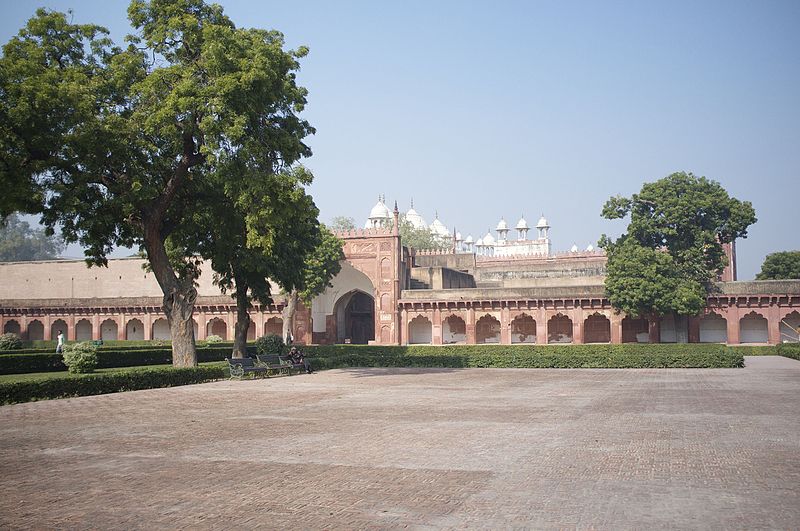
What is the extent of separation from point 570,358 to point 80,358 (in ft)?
56.8

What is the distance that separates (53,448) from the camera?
9.49 meters

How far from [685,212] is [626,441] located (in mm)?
32320

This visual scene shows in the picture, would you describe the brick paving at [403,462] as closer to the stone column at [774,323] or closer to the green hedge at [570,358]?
the green hedge at [570,358]

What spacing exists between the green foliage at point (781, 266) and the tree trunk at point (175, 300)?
43746 millimetres

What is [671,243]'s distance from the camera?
40.0 metres

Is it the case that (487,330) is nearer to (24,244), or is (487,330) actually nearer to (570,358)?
(570,358)

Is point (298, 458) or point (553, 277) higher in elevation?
point (553, 277)

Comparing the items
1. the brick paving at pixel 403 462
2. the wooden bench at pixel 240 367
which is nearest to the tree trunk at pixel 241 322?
the wooden bench at pixel 240 367

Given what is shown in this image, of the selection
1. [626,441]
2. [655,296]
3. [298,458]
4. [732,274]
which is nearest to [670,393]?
[626,441]

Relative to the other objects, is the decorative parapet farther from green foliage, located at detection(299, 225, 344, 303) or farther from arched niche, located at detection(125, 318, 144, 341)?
arched niche, located at detection(125, 318, 144, 341)

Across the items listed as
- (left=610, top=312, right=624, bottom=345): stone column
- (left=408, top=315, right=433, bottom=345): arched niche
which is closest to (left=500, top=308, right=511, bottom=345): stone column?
(left=408, top=315, right=433, bottom=345): arched niche

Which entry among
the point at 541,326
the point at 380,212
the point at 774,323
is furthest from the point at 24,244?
the point at 774,323

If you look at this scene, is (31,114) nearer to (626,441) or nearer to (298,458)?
(298,458)

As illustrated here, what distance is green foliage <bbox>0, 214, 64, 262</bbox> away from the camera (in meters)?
89.2
